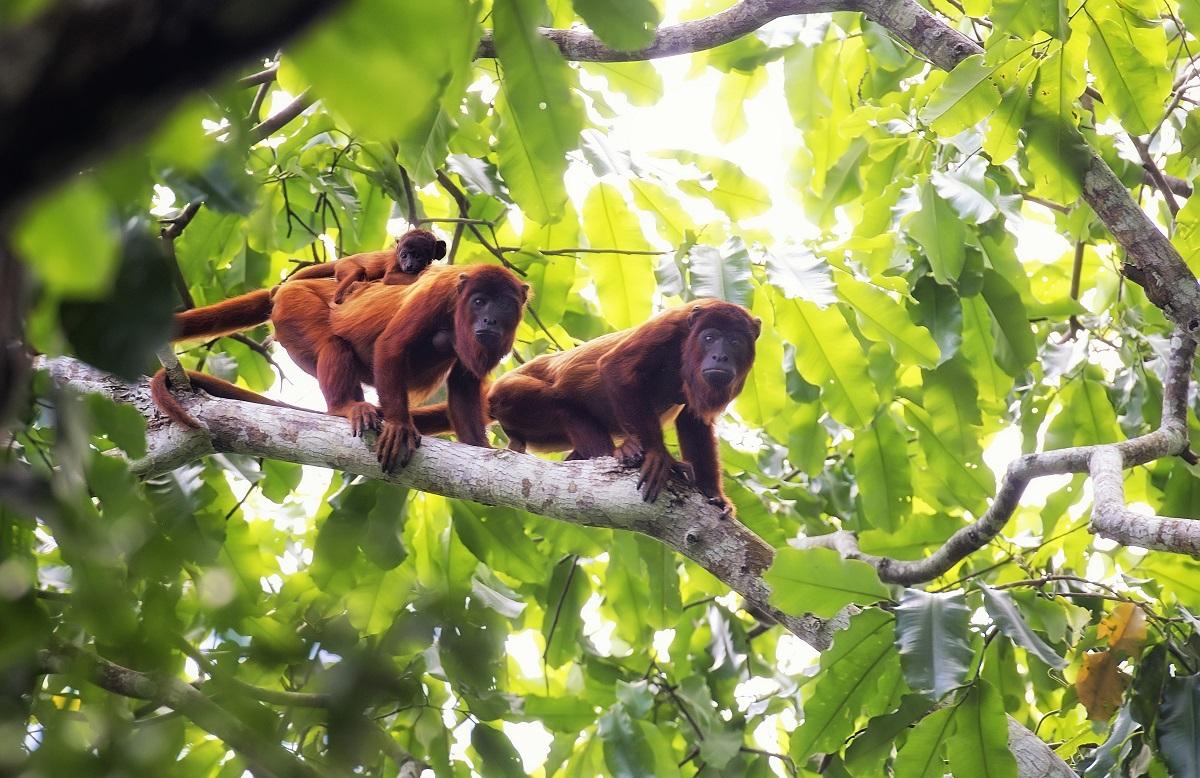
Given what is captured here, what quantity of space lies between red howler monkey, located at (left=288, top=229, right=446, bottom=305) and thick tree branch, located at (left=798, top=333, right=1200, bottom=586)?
209 centimetres

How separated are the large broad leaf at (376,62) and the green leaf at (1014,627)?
2.47 metres

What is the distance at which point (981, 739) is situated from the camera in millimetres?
2658

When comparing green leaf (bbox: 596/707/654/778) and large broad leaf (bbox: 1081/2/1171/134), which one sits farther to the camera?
green leaf (bbox: 596/707/654/778)

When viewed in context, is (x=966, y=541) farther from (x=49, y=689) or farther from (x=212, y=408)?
A: (x=49, y=689)

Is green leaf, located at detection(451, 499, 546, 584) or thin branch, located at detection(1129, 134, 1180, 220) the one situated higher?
thin branch, located at detection(1129, 134, 1180, 220)

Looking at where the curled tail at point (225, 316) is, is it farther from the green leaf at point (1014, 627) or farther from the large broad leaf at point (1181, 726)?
the large broad leaf at point (1181, 726)

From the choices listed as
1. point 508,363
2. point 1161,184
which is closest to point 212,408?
point 508,363

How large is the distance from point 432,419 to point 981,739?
94.5 inches

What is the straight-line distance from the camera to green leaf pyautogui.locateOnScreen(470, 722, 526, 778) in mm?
3186

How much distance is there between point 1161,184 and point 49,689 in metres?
4.42

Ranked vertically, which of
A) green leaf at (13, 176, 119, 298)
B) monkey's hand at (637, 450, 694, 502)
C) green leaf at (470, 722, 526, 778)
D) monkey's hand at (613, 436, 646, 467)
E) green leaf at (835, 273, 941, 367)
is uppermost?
green leaf at (13, 176, 119, 298)

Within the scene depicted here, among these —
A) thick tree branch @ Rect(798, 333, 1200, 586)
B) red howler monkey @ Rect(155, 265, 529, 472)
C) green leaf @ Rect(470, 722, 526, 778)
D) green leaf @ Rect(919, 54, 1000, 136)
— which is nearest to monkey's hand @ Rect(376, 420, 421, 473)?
red howler monkey @ Rect(155, 265, 529, 472)

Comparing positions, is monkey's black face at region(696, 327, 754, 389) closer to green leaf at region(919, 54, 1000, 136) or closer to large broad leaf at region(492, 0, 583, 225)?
large broad leaf at region(492, 0, 583, 225)

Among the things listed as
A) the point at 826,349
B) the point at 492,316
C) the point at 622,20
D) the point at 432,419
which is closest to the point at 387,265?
the point at 432,419
